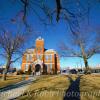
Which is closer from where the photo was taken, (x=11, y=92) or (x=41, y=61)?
(x=11, y=92)

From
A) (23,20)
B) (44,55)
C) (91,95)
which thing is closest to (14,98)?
(91,95)

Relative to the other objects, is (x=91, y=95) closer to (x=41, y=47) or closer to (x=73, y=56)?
(x=73, y=56)

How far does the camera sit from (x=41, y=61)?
64.9 metres

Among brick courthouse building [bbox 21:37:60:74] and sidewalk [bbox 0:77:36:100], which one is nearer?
sidewalk [bbox 0:77:36:100]

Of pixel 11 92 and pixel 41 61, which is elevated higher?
pixel 41 61

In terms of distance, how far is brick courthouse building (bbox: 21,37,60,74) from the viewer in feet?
213

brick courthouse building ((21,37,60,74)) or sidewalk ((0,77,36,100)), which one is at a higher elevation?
brick courthouse building ((21,37,60,74))

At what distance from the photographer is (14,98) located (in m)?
15.5

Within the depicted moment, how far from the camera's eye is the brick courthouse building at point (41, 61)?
213ft

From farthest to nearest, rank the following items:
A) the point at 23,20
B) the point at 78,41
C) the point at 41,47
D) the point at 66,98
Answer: the point at 41,47 < the point at 78,41 < the point at 66,98 < the point at 23,20

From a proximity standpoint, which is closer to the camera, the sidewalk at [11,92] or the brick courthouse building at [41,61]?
the sidewalk at [11,92]

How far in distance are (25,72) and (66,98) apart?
4866 centimetres

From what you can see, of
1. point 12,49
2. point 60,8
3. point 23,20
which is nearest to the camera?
point 60,8

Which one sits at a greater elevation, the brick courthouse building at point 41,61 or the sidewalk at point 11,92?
the brick courthouse building at point 41,61
